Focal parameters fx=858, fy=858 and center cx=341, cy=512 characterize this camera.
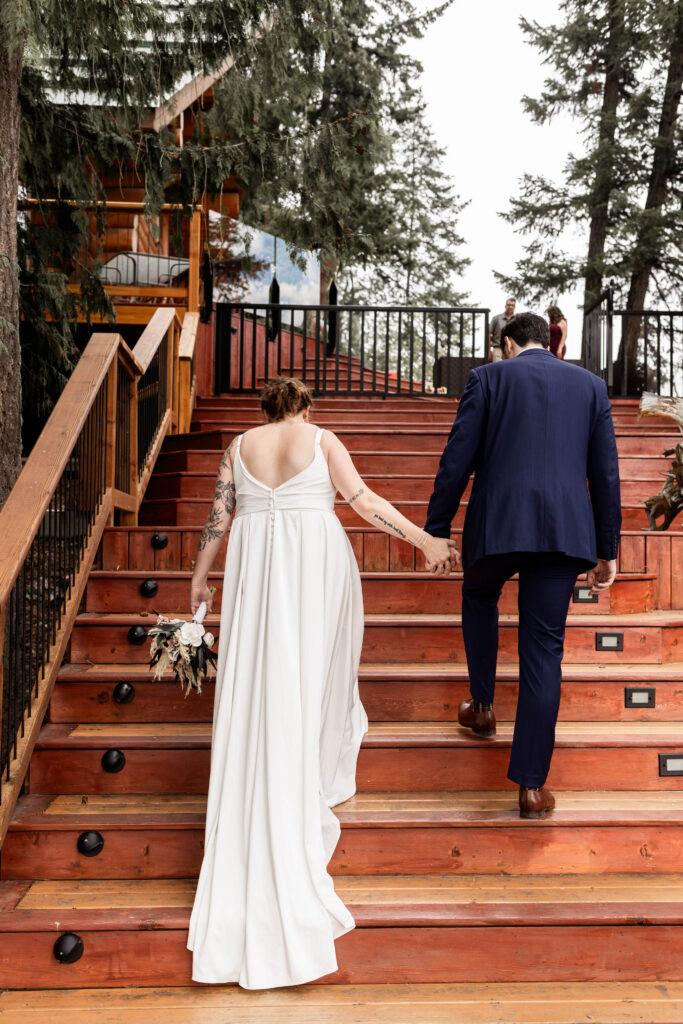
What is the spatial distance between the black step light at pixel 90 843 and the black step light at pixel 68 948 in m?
0.33

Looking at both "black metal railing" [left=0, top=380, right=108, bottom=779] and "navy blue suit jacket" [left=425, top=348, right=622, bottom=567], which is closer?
"navy blue suit jacket" [left=425, top=348, right=622, bottom=567]

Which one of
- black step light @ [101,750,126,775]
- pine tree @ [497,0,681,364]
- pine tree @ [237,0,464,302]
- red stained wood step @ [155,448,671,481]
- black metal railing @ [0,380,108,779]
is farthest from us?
pine tree @ [497,0,681,364]

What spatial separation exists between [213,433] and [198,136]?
1.88 metres

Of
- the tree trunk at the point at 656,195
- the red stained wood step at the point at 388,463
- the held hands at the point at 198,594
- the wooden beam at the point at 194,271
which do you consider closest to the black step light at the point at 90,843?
the held hands at the point at 198,594

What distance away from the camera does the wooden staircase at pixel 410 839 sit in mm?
2545

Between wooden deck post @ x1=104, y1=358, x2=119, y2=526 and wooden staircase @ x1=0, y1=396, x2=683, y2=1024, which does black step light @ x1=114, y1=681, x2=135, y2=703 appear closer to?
wooden staircase @ x1=0, y1=396, x2=683, y2=1024

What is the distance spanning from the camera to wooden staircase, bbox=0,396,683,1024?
2545 mm

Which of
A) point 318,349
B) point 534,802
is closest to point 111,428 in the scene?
point 534,802

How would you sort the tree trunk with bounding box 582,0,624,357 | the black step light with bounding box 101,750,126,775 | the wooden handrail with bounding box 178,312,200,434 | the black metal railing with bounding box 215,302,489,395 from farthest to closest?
1. the tree trunk with bounding box 582,0,624,357
2. the black metal railing with bounding box 215,302,489,395
3. the wooden handrail with bounding box 178,312,200,434
4. the black step light with bounding box 101,750,126,775

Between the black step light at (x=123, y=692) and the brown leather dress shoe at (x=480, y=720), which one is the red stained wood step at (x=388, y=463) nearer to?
the black step light at (x=123, y=692)

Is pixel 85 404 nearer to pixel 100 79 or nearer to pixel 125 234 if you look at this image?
pixel 100 79

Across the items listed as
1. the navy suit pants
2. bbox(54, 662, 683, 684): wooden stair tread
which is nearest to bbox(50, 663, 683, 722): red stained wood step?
bbox(54, 662, 683, 684): wooden stair tread

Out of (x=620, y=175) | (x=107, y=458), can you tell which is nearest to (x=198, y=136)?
(x=107, y=458)

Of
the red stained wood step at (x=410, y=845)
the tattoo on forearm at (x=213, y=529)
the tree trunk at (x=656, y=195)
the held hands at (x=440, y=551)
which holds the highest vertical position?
the tree trunk at (x=656, y=195)
